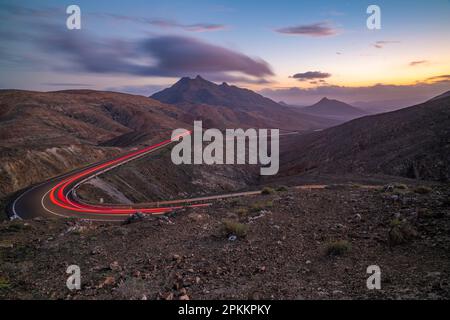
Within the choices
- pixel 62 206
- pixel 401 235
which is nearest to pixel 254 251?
pixel 401 235

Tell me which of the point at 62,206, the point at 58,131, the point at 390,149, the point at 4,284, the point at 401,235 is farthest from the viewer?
the point at 58,131

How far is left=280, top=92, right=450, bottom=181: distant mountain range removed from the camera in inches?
1431

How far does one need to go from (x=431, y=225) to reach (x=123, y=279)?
8.90 m

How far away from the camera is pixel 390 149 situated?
4503 cm

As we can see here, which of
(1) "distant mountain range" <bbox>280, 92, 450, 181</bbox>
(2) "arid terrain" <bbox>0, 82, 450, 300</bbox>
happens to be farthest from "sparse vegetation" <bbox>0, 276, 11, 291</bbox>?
(1) "distant mountain range" <bbox>280, 92, 450, 181</bbox>

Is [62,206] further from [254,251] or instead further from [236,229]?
[254,251]

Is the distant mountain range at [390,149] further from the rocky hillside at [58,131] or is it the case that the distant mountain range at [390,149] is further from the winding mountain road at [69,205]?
the rocky hillside at [58,131]

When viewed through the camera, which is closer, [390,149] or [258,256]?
[258,256]

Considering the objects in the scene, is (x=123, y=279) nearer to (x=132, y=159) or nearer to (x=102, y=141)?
(x=132, y=159)

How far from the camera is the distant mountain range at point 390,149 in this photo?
36.3 metres

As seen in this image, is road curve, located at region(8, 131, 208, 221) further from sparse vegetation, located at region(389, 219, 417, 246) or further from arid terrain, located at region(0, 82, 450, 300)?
sparse vegetation, located at region(389, 219, 417, 246)
